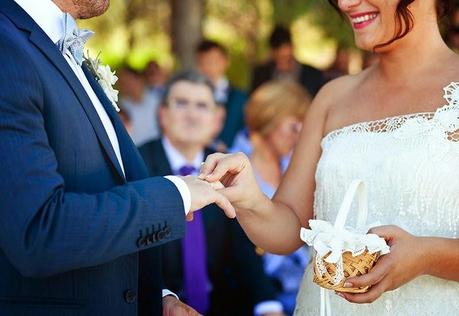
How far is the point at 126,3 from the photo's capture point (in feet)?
53.6

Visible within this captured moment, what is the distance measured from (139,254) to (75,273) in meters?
0.36

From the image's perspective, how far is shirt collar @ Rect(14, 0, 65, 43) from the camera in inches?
99.0

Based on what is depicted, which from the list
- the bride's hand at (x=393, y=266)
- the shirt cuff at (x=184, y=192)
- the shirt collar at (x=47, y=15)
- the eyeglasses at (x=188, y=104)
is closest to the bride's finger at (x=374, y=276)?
the bride's hand at (x=393, y=266)

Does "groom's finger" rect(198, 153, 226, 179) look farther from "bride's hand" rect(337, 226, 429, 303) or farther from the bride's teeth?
the bride's teeth

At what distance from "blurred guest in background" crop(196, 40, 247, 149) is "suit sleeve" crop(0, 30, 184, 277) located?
634 centimetres

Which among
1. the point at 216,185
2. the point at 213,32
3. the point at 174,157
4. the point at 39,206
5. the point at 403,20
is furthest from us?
the point at 213,32

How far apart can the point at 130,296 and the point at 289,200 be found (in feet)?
3.32

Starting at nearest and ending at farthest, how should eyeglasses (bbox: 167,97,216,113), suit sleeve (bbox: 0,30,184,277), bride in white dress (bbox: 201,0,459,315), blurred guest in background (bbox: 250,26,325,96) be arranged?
suit sleeve (bbox: 0,30,184,277)
bride in white dress (bbox: 201,0,459,315)
eyeglasses (bbox: 167,97,216,113)
blurred guest in background (bbox: 250,26,325,96)

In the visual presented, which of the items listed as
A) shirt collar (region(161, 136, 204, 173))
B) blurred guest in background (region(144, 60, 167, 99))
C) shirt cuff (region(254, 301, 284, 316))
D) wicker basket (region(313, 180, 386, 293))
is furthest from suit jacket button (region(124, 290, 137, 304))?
blurred guest in background (region(144, 60, 167, 99))

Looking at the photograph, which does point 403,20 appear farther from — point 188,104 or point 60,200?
point 188,104

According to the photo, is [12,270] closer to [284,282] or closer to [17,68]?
[17,68]

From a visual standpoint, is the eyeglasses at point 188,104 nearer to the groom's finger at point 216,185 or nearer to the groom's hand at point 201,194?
the groom's finger at point 216,185

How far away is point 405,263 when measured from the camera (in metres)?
2.72

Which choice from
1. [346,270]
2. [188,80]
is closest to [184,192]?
[346,270]
